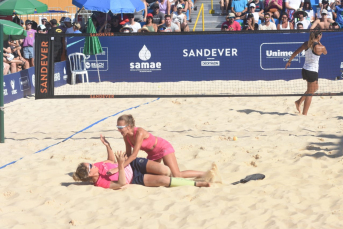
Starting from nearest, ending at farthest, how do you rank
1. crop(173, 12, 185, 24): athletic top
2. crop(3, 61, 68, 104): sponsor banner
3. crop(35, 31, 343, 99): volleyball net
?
crop(3, 61, 68, 104): sponsor banner, crop(35, 31, 343, 99): volleyball net, crop(173, 12, 185, 24): athletic top

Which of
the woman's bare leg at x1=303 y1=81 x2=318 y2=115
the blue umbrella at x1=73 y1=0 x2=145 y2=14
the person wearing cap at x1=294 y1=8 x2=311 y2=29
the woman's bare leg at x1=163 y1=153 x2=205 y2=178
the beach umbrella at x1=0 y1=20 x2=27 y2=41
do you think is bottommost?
the woman's bare leg at x1=163 y1=153 x2=205 y2=178

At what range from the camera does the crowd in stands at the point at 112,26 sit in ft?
47.7

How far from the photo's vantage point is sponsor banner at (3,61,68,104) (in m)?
12.3

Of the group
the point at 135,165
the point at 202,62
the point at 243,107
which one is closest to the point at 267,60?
the point at 202,62

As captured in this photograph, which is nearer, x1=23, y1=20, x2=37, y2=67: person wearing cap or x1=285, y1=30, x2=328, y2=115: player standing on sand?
x1=285, y1=30, x2=328, y2=115: player standing on sand

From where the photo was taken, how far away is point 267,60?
13.5 metres

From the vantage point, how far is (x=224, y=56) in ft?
44.8

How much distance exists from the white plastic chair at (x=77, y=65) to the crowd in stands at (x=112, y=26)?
38 centimetres

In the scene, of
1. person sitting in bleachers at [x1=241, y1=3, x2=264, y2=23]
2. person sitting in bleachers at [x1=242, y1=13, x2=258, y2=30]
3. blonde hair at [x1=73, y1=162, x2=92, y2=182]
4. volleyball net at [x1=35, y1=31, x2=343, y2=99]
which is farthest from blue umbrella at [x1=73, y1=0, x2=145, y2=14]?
blonde hair at [x1=73, y1=162, x2=92, y2=182]

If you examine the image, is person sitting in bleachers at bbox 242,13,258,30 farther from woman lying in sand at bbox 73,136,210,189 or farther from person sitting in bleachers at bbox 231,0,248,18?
woman lying in sand at bbox 73,136,210,189

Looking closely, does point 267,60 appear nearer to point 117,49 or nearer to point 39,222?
point 117,49

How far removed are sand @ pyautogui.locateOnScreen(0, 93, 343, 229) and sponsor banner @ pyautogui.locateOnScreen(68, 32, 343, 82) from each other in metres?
1.85

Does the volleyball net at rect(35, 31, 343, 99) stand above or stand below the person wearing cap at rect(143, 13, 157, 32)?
below

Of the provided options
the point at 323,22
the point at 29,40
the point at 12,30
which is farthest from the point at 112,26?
the point at 323,22
